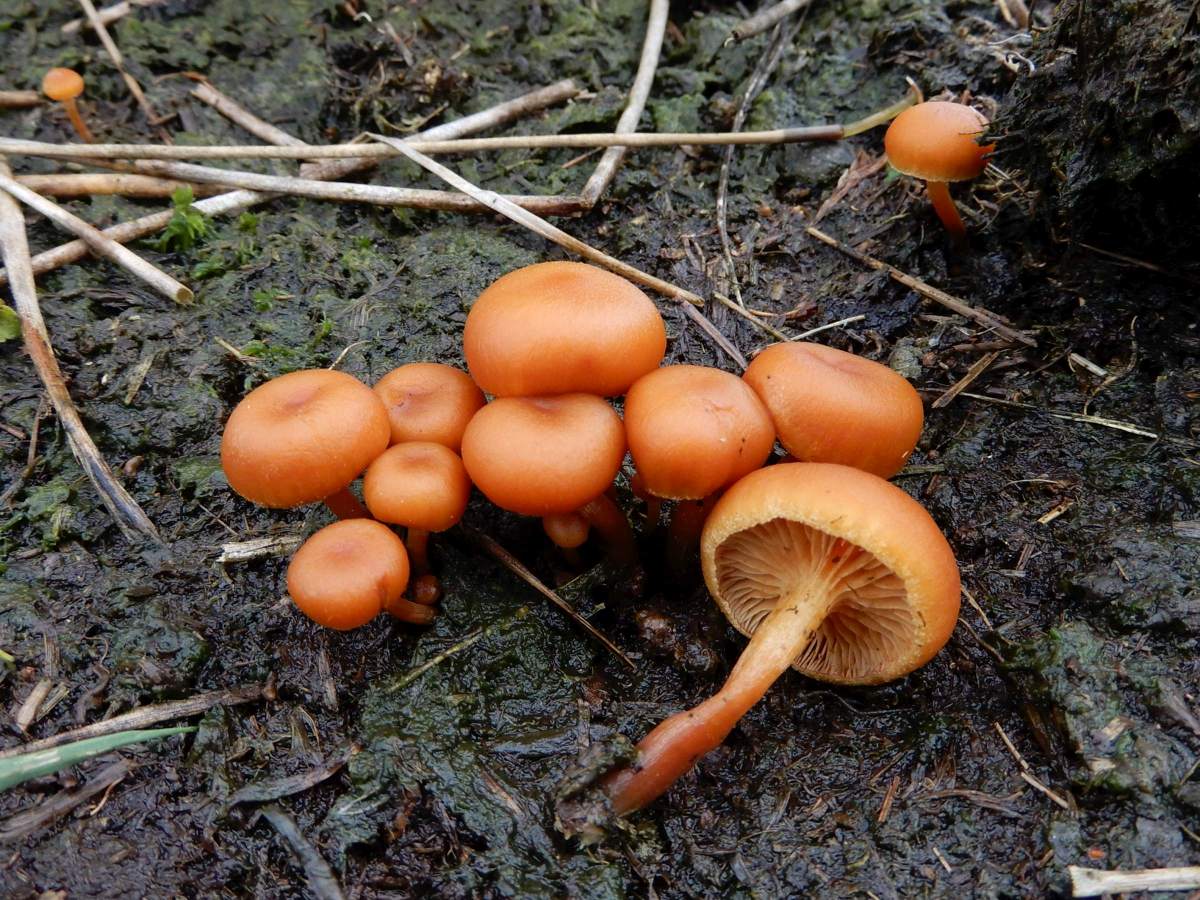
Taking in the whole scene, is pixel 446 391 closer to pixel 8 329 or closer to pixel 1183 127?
pixel 8 329

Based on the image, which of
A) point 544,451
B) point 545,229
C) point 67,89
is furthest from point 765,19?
point 67,89

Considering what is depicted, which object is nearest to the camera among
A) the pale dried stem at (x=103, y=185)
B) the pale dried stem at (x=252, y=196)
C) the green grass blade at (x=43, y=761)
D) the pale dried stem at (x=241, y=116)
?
the green grass blade at (x=43, y=761)

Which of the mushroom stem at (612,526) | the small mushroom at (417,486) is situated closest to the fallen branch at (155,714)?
the small mushroom at (417,486)

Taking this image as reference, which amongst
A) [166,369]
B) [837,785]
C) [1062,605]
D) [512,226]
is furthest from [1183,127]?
[166,369]

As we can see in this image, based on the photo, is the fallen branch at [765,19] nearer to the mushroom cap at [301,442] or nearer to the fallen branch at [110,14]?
the mushroom cap at [301,442]

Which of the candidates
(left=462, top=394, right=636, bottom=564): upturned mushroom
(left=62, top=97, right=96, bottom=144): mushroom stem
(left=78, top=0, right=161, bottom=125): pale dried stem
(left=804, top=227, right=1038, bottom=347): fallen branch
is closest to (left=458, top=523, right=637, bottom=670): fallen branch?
(left=462, top=394, right=636, bottom=564): upturned mushroom

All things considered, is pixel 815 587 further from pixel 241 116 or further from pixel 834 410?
pixel 241 116

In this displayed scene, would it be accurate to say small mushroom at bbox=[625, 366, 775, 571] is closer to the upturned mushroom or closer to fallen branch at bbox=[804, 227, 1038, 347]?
the upturned mushroom
